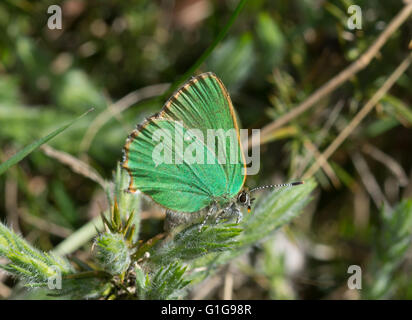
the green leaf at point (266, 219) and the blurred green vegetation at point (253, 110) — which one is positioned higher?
the blurred green vegetation at point (253, 110)

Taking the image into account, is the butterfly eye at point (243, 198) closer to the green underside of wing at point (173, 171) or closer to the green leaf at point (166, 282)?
the green underside of wing at point (173, 171)

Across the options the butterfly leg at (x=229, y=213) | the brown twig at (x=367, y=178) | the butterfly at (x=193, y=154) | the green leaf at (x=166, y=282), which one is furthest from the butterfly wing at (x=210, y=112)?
the brown twig at (x=367, y=178)

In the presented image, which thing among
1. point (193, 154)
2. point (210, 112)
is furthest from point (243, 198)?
point (210, 112)

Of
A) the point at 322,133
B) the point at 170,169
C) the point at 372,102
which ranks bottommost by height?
the point at 170,169

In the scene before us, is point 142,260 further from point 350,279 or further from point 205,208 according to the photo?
point 350,279

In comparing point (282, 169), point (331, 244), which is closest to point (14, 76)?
point (282, 169)

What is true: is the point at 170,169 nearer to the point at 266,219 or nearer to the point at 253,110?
the point at 266,219

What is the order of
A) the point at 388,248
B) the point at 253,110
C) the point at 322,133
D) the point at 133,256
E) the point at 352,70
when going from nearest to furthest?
the point at 133,256
the point at 388,248
the point at 352,70
the point at 322,133
the point at 253,110

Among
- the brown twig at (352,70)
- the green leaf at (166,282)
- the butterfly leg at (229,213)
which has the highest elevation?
the brown twig at (352,70)

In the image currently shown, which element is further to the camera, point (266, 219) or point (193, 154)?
point (266, 219)
